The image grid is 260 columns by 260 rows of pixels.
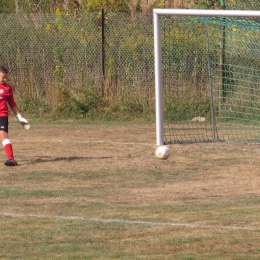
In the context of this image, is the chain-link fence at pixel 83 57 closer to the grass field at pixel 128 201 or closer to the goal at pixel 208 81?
the goal at pixel 208 81

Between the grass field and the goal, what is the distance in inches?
24.4

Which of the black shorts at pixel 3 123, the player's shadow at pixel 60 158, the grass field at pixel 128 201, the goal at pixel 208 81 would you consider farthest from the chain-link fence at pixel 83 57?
the black shorts at pixel 3 123

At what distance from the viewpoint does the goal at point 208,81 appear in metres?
15.0

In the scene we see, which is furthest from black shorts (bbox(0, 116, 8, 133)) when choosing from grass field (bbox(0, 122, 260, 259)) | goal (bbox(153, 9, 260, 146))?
goal (bbox(153, 9, 260, 146))

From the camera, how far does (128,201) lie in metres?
9.64

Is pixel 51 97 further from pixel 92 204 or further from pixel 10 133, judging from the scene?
pixel 92 204

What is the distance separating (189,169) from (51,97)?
32.0 ft

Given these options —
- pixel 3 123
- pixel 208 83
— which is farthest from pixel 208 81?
pixel 3 123

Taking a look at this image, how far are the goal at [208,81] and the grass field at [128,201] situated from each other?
620 millimetres

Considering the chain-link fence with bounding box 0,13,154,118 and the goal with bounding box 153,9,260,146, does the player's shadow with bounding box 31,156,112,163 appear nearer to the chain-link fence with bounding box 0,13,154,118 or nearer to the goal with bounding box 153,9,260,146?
the goal with bounding box 153,9,260,146

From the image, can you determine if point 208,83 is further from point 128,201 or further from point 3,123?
point 128,201

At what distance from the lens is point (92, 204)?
30.8 feet

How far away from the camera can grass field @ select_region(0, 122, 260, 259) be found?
7.30m

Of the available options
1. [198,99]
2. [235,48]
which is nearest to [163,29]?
[198,99]
